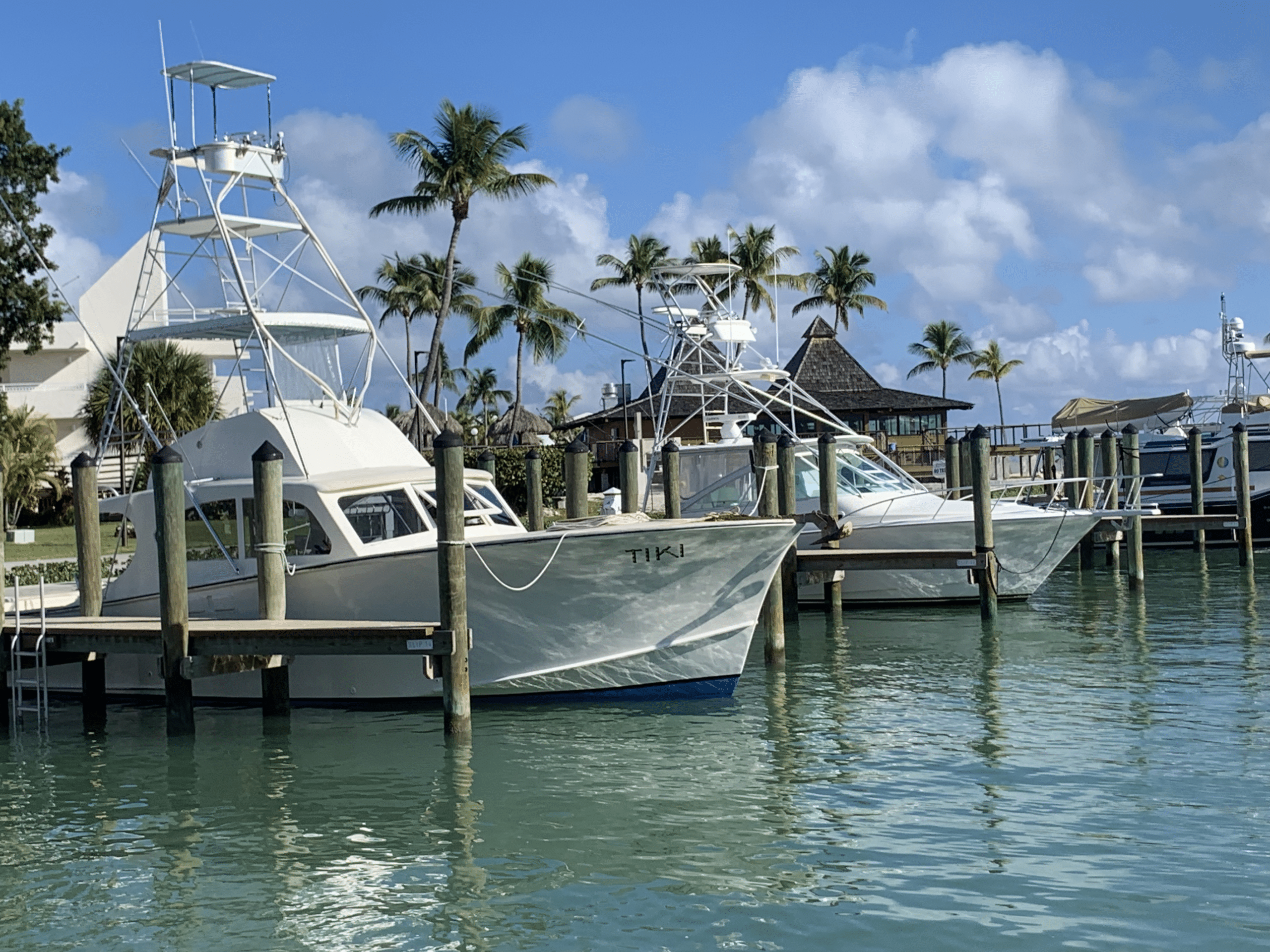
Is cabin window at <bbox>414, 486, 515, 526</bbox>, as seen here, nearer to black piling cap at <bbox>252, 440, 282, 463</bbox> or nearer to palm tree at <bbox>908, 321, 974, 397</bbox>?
black piling cap at <bbox>252, 440, 282, 463</bbox>

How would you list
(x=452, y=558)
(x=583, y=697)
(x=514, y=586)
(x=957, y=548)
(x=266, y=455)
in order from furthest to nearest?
(x=957, y=548)
(x=583, y=697)
(x=514, y=586)
(x=266, y=455)
(x=452, y=558)

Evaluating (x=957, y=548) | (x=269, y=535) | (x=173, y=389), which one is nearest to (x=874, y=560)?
(x=957, y=548)

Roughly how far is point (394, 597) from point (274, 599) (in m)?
1.16

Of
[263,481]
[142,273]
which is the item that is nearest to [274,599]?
[263,481]

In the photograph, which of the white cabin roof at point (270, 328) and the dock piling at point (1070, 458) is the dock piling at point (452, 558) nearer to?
the white cabin roof at point (270, 328)

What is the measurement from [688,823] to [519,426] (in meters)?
50.9

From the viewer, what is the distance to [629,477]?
20203 mm

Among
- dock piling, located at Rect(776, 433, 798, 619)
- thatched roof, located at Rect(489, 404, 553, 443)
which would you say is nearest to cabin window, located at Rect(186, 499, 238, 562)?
dock piling, located at Rect(776, 433, 798, 619)

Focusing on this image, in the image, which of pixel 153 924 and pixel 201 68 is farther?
pixel 201 68

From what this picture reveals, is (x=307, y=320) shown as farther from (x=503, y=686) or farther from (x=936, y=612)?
(x=936, y=612)

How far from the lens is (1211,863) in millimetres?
8594

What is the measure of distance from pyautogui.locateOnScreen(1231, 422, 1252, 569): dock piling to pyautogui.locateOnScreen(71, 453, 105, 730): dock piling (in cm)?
2078

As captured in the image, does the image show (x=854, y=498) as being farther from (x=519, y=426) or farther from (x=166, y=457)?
(x=519, y=426)

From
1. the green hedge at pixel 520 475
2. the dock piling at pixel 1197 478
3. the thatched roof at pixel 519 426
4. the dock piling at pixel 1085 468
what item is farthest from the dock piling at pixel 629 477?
the thatched roof at pixel 519 426
